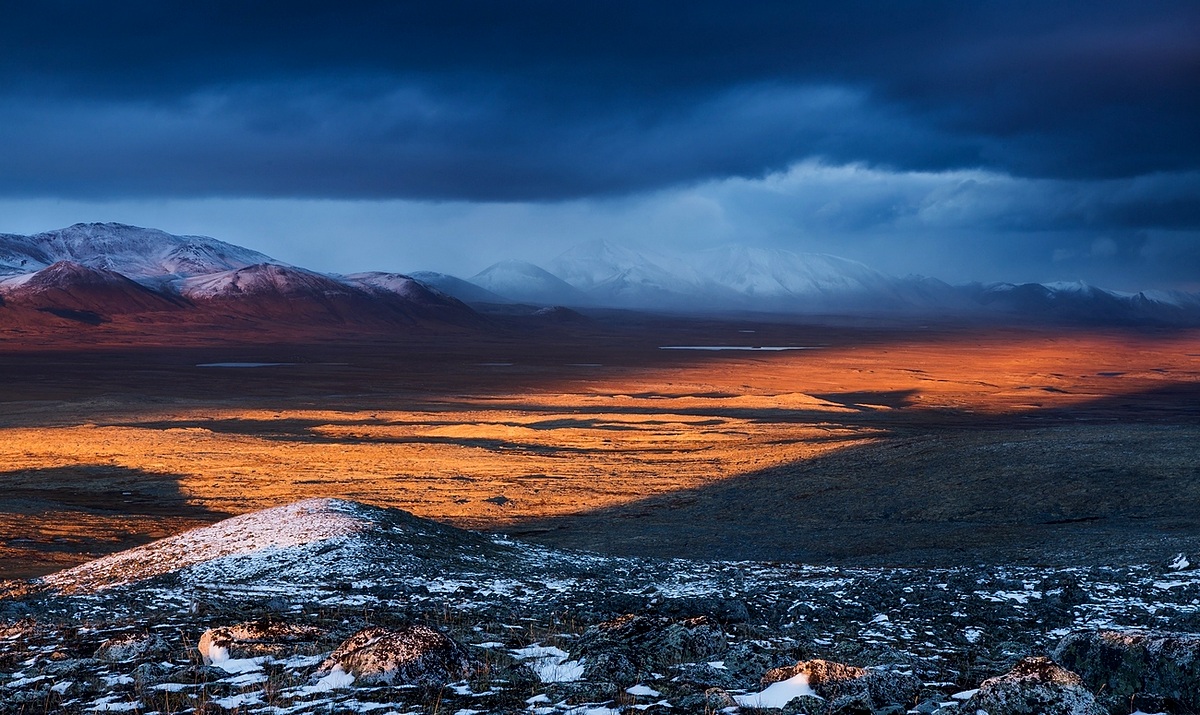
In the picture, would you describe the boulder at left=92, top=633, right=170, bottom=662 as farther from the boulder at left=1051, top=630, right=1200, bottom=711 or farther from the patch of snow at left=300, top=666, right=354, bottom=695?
the boulder at left=1051, top=630, right=1200, bottom=711

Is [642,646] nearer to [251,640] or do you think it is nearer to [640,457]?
[251,640]

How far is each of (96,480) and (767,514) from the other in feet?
65.5

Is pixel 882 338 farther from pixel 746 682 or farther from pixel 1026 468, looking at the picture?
pixel 746 682

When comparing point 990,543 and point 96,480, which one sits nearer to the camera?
point 990,543

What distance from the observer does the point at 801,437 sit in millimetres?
38344

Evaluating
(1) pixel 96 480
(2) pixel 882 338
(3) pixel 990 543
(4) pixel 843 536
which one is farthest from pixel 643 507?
(2) pixel 882 338

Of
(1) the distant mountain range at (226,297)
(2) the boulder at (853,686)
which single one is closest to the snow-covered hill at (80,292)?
(1) the distant mountain range at (226,297)

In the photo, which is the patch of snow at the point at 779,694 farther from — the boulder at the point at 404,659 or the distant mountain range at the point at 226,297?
the distant mountain range at the point at 226,297

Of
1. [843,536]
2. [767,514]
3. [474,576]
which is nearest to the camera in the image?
[474,576]

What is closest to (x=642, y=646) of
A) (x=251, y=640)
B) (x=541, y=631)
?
(x=541, y=631)

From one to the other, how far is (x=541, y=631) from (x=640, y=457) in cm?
2368

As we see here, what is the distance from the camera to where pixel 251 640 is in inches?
357

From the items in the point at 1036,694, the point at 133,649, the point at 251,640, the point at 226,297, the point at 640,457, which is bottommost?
the point at 640,457

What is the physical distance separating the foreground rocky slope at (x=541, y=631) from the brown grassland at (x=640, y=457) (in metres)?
4.63
